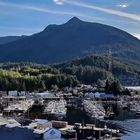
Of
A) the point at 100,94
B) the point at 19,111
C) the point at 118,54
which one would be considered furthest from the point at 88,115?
the point at 118,54

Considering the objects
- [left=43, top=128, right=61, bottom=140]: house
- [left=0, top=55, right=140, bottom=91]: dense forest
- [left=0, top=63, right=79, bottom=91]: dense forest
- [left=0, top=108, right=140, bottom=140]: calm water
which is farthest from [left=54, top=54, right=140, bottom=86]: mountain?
[left=43, top=128, right=61, bottom=140]: house

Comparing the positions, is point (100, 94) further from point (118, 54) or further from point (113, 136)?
point (118, 54)

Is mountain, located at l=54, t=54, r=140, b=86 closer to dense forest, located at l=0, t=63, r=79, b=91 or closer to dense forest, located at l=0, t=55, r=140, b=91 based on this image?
dense forest, located at l=0, t=55, r=140, b=91

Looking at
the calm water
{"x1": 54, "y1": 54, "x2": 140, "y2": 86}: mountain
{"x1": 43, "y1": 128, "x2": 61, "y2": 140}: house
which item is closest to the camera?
the calm water

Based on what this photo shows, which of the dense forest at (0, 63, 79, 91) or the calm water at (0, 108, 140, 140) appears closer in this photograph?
the calm water at (0, 108, 140, 140)

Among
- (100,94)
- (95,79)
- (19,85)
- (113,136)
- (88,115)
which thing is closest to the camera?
(113,136)

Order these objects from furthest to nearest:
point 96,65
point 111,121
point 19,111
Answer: point 96,65, point 19,111, point 111,121
